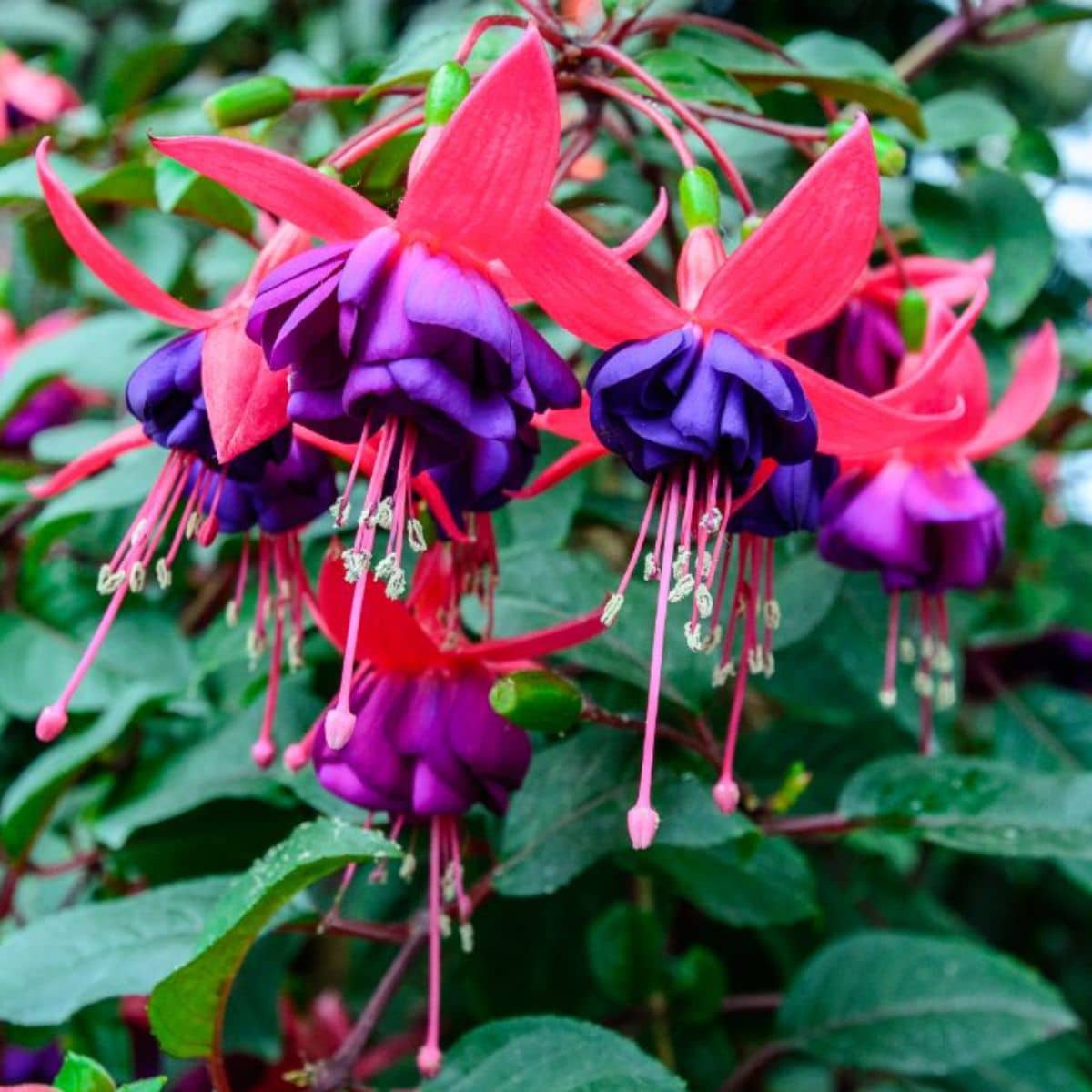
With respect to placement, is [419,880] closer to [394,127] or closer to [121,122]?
[394,127]

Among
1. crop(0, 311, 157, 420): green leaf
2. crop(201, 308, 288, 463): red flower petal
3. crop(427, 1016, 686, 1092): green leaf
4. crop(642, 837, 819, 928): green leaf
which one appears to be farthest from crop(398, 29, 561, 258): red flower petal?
crop(0, 311, 157, 420): green leaf

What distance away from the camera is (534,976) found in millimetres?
1099

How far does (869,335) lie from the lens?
0.85 metres

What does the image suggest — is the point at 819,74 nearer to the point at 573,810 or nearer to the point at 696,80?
the point at 696,80

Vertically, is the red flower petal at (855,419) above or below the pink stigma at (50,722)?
above

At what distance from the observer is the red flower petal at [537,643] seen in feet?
2.18

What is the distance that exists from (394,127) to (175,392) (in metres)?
0.19

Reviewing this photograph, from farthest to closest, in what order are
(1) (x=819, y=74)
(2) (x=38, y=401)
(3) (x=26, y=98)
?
1. (3) (x=26, y=98)
2. (2) (x=38, y=401)
3. (1) (x=819, y=74)

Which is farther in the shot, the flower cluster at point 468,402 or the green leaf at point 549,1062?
the green leaf at point 549,1062

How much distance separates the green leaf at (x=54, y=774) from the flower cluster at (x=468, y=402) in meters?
0.29

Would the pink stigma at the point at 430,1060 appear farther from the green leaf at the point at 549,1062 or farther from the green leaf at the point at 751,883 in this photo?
the green leaf at the point at 751,883

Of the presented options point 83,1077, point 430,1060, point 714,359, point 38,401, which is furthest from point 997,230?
point 38,401

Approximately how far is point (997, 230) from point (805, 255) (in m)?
0.61

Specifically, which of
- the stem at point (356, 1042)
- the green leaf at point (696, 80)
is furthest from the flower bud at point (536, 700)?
the green leaf at point (696, 80)
